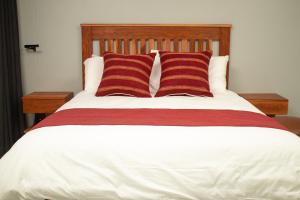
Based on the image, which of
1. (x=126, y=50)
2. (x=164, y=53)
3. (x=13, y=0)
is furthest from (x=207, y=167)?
(x=13, y=0)

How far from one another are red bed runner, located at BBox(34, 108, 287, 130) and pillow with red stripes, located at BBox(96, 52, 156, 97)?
57 centimetres

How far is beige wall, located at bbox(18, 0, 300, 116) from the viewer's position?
324 cm

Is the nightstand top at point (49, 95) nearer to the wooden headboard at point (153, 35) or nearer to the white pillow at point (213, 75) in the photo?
the wooden headboard at point (153, 35)

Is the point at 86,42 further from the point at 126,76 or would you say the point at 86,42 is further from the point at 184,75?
the point at 184,75

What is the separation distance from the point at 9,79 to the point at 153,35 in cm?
140

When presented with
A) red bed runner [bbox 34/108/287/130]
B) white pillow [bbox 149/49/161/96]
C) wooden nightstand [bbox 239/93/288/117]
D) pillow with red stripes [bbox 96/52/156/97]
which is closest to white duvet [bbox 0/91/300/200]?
red bed runner [bbox 34/108/287/130]

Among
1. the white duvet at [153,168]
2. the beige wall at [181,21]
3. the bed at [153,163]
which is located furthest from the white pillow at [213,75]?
the white duvet at [153,168]

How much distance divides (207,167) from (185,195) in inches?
6.0

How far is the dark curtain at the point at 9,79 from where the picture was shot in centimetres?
294

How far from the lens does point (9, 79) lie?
311cm

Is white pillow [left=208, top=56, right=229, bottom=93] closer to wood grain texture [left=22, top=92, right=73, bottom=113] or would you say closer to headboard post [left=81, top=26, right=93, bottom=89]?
headboard post [left=81, top=26, right=93, bottom=89]

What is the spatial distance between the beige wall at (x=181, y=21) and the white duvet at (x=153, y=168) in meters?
1.91

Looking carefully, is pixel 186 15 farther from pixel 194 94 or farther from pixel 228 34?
pixel 194 94

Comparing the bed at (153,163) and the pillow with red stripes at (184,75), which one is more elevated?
the pillow with red stripes at (184,75)
